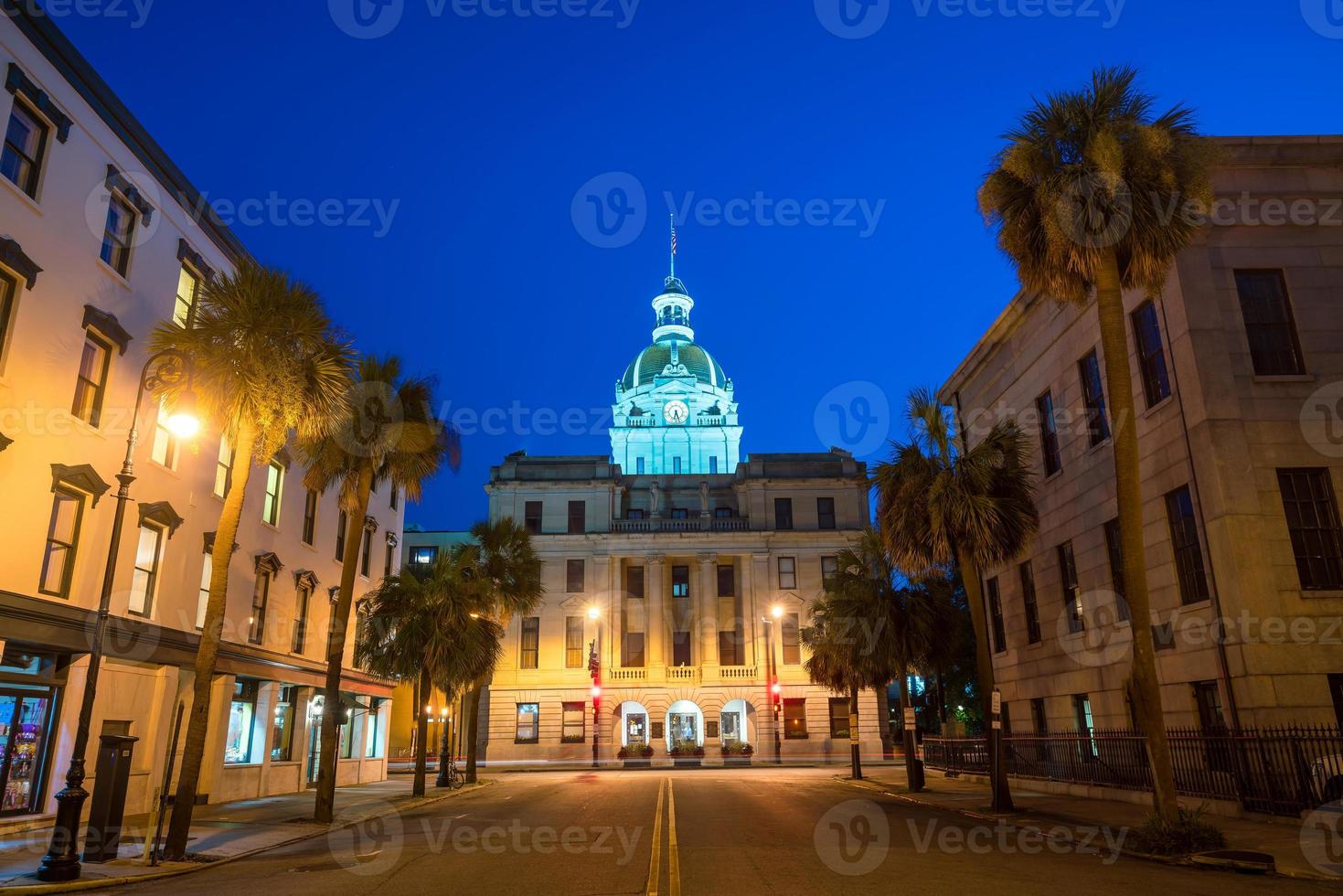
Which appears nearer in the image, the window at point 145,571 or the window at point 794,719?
the window at point 145,571

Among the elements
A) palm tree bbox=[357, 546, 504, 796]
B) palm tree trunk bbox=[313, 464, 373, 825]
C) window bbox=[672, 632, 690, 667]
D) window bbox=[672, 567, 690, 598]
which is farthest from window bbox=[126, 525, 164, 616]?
window bbox=[672, 567, 690, 598]

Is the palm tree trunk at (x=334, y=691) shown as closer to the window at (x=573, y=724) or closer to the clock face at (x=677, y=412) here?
the window at (x=573, y=724)

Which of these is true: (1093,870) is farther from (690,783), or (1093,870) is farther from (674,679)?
(674,679)

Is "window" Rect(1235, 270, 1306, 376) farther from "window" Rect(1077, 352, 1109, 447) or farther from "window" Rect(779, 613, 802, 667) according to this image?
"window" Rect(779, 613, 802, 667)

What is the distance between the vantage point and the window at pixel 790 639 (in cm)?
6388

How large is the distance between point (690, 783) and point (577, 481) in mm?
33757

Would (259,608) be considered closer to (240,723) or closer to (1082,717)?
(240,723)

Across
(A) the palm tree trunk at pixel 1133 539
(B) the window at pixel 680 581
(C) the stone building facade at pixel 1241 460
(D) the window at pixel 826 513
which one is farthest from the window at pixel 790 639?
(A) the palm tree trunk at pixel 1133 539

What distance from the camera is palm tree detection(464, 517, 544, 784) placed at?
38625 millimetres

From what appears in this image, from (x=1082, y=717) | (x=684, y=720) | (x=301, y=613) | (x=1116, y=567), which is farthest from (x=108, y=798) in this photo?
(x=684, y=720)

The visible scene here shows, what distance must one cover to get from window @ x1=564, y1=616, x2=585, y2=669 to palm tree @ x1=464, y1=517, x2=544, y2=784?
79.8ft

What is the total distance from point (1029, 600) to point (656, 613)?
37.2m

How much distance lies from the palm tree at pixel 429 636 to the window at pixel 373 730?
25.4 ft

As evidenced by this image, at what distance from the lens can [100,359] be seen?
2052 centimetres
